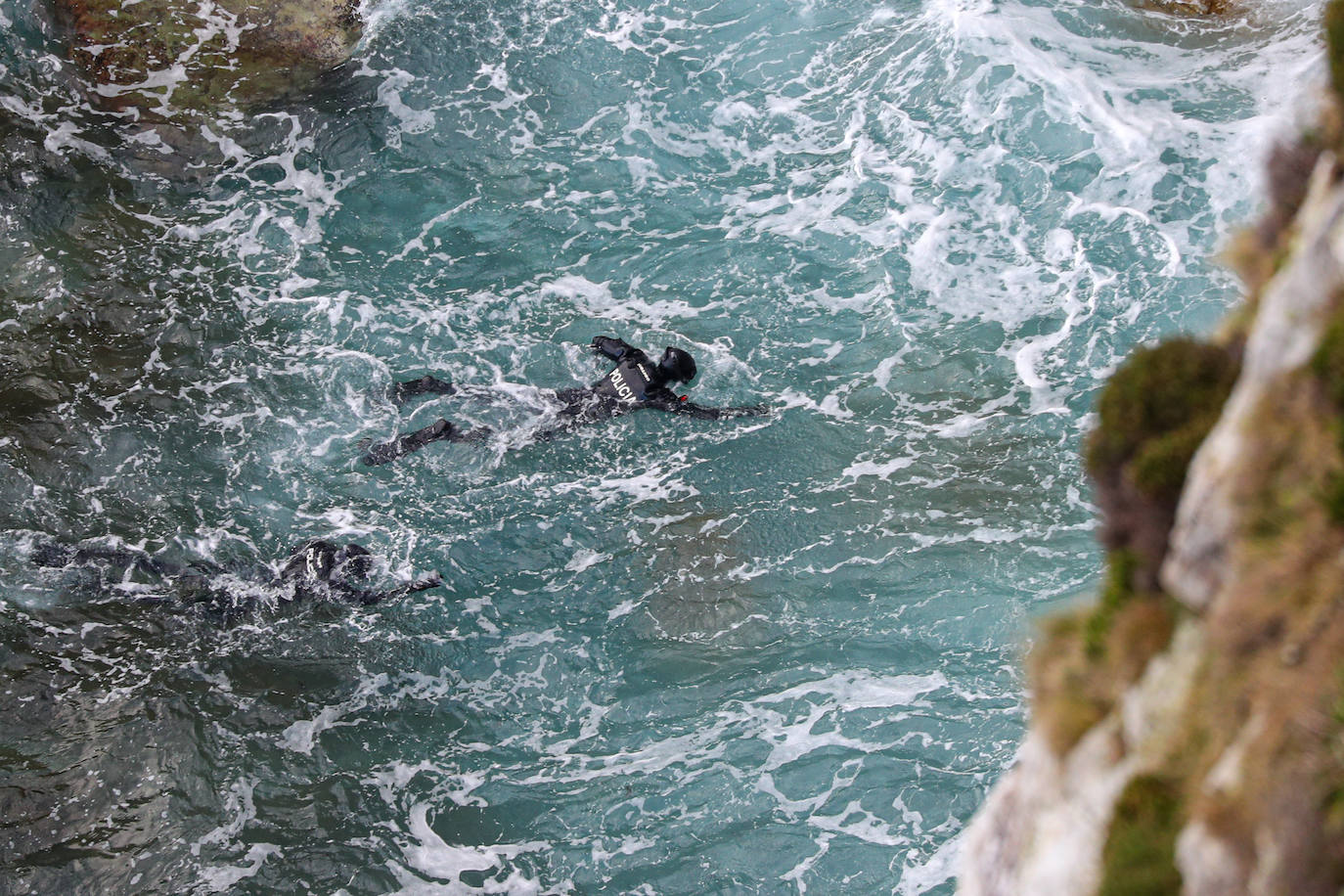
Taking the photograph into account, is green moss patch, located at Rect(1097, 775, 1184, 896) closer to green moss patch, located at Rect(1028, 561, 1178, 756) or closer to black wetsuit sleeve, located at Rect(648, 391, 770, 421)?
green moss patch, located at Rect(1028, 561, 1178, 756)

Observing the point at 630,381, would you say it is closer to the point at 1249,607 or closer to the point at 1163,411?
the point at 1163,411

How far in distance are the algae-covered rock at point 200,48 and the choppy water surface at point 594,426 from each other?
92 cm

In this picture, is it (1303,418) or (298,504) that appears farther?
(298,504)

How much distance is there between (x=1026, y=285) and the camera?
2078cm

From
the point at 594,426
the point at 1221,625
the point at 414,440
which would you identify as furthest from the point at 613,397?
the point at 1221,625

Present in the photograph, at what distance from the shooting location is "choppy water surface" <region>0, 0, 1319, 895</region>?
653 inches

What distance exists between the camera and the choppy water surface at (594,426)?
16.6 metres

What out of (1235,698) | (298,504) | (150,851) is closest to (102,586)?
(298,504)

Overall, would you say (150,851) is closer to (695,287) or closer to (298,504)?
(298,504)

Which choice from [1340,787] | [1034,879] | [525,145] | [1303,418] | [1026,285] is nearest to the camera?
[1340,787]

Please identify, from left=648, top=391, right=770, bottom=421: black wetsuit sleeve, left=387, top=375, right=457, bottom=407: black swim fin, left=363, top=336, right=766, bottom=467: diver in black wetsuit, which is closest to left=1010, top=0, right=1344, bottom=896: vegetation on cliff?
left=648, top=391, right=770, bottom=421: black wetsuit sleeve

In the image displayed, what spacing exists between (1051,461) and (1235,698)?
12.5 metres

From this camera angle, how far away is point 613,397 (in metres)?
19.3

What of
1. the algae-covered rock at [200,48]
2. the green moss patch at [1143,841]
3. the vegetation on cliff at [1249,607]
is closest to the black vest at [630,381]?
the vegetation on cliff at [1249,607]
